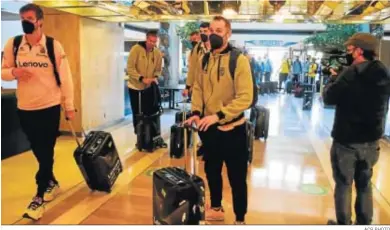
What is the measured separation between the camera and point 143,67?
4.86m

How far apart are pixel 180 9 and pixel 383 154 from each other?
11.3ft

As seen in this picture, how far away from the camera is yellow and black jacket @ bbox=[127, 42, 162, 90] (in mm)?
4809

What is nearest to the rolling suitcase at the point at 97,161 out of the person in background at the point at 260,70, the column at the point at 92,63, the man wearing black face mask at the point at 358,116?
the man wearing black face mask at the point at 358,116

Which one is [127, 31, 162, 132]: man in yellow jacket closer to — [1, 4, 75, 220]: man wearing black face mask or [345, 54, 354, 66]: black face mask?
[1, 4, 75, 220]: man wearing black face mask

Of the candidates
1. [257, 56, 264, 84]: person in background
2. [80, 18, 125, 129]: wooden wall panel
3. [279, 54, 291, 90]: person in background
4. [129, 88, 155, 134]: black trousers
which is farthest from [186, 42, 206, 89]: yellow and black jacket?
[279, 54, 291, 90]: person in background

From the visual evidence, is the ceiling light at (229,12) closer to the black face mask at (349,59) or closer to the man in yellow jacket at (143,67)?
the man in yellow jacket at (143,67)

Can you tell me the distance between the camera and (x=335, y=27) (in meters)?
9.17

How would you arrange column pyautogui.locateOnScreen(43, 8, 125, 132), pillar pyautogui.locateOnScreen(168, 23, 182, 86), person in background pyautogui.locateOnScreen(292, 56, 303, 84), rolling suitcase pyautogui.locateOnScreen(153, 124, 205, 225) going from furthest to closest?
person in background pyautogui.locateOnScreen(292, 56, 303, 84) → pillar pyautogui.locateOnScreen(168, 23, 182, 86) → column pyautogui.locateOnScreen(43, 8, 125, 132) → rolling suitcase pyautogui.locateOnScreen(153, 124, 205, 225)

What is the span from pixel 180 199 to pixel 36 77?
1.44 m

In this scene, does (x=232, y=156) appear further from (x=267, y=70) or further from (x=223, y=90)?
(x=267, y=70)

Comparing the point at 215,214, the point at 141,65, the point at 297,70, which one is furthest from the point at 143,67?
the point at 297,70

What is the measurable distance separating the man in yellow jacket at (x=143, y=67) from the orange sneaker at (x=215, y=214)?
2303 mm

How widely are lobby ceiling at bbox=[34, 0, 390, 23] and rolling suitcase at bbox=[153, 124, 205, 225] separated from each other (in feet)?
10.4

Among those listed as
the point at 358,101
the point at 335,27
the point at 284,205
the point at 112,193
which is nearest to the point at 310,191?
the point at 284,205
